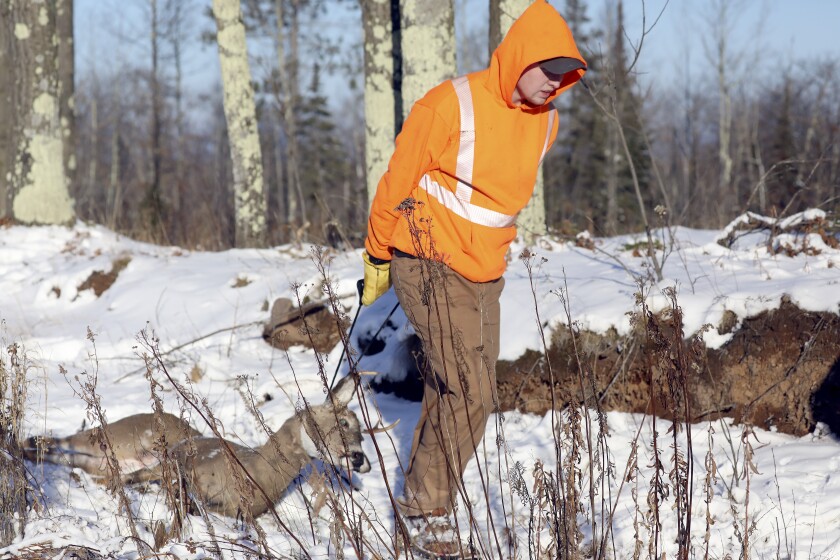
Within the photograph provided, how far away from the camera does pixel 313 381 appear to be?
4.99 meters

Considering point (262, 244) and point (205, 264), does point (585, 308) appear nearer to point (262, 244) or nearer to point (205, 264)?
point (205, 264)

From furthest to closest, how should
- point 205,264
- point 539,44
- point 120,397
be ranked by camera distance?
1. point 205,264
2. point 120,397
3. point 539,44

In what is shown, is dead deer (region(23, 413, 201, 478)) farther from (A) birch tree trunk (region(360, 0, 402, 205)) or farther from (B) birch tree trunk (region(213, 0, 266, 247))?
(B) birch tree trunk (region(213, 0, 266, 247))

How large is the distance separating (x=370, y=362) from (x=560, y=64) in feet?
8.87

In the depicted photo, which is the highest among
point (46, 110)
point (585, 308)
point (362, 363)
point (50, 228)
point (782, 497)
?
point (46, 110)

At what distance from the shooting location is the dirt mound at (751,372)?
3.96m

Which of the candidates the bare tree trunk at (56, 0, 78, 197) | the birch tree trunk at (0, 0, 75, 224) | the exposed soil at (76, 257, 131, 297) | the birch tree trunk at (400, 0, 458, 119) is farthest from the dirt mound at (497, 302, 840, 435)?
the bare tree trunk at (56, 0, 78, 197)

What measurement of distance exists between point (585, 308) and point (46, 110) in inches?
334

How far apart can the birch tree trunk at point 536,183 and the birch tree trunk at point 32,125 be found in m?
6.10

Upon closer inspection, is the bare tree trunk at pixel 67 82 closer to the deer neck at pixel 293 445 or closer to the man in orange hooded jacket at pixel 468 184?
the deer neck at pixel 293 445

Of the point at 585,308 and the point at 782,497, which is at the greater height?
the point at 585,308

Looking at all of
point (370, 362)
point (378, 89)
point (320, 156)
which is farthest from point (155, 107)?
point (370, 362)

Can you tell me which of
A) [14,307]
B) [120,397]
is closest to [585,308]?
[120,397]

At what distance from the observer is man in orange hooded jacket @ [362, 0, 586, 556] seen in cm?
305
